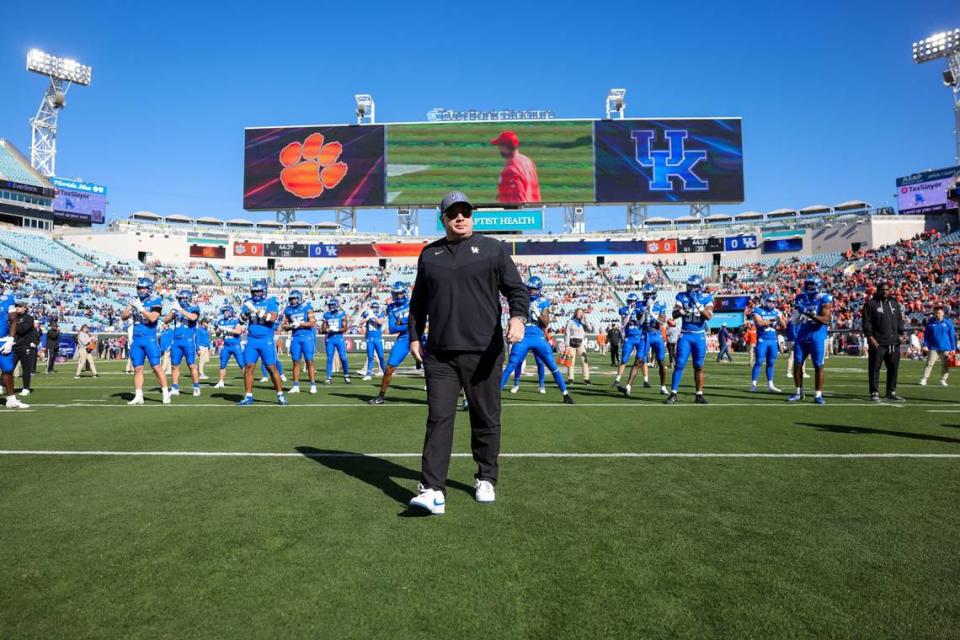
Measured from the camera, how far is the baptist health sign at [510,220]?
174 feet

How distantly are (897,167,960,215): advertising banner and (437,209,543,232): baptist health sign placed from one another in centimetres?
3852

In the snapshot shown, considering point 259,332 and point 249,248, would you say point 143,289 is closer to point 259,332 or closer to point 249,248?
point 259,332

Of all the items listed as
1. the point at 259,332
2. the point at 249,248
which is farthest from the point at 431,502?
the point at 249,248

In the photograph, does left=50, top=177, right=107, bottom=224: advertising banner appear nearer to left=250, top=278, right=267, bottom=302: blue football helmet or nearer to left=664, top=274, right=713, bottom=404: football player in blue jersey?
left=250, top=278, right=267, bottom=302: blue football helmet

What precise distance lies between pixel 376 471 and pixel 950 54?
69762 millimetres

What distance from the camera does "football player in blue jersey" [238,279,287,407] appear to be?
1073cm

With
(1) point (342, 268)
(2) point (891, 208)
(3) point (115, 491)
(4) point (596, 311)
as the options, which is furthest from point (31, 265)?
(2) point (891, 208)

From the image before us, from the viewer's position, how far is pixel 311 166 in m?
53.4

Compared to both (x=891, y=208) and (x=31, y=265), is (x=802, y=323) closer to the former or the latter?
(x=31, y=265)

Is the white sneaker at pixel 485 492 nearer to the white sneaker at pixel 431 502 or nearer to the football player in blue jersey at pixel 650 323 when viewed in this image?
the white sneaker at pixel 431 502

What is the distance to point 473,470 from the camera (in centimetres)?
529

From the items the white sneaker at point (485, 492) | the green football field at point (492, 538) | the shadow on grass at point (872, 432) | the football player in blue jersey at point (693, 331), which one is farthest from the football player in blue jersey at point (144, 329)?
the shadow on grass at point (872, 432)

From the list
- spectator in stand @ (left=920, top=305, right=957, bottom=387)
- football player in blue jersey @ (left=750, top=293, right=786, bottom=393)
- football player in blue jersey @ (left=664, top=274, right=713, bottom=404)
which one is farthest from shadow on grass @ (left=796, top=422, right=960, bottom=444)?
spectator in stand @ (left=920, top=305, right=957, bottom=387)

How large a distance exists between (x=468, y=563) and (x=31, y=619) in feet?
6.22
